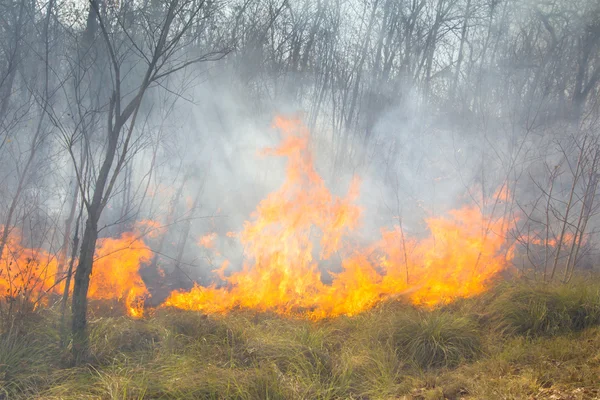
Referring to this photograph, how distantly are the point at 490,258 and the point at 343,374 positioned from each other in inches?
202

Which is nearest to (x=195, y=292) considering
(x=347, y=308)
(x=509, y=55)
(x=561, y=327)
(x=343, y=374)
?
(x=347, y=308)

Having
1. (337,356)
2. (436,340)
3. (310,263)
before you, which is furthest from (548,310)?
(310,263)

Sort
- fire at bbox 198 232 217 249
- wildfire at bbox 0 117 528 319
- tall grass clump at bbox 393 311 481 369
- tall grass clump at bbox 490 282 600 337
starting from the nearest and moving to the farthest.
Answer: tall grass clump at bbox 393 311 481 369 → tall grass clump at bbox 490 282 600 337 → wildfire at bbox 0 117 528 319 → fire at bbox 198 232 217 249

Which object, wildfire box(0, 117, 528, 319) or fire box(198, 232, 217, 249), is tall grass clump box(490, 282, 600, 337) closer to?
wildfire box(0, 117, 528, 319)

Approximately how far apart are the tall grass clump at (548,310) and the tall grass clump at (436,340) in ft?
1.57

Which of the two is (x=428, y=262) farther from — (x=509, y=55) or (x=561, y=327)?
(x=509, y=55)

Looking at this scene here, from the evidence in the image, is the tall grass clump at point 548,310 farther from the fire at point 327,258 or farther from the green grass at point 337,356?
the fire at point 327,258

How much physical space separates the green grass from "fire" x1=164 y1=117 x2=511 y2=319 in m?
1.19

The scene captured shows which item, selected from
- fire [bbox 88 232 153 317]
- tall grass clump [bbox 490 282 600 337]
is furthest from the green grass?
fire [bbox 88 232 153 317]

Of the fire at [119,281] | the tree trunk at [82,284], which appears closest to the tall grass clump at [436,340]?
the tree trunk at [82,284]

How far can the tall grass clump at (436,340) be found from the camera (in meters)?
4.39

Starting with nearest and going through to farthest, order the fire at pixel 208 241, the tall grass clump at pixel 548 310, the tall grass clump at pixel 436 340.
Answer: the tall grass clump at pixel 436 340 < the tall grass clump at pixel 548 310 < the fire at pixel 208 241

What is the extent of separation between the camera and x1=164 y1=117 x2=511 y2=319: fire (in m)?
6.67

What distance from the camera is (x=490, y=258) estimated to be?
306 inches
